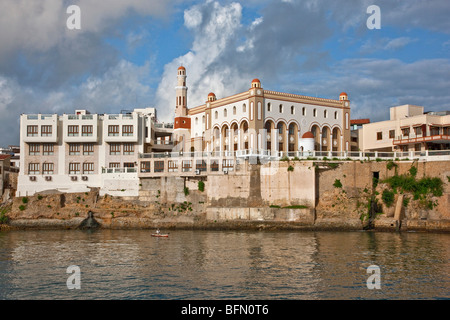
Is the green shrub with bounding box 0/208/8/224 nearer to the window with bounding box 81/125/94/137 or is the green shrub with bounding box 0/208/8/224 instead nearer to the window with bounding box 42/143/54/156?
the window with bounding box 42/143/54/156

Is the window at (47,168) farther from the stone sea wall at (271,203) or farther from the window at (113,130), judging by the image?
the window at (113,130)

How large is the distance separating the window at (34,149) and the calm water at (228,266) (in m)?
20.8

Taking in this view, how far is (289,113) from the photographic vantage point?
70.1 metres

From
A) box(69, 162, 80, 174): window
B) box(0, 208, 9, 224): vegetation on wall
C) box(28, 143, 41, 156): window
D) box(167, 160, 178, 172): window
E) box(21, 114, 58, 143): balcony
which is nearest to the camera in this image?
box(0, 208, 9, 224): vegetation on wall

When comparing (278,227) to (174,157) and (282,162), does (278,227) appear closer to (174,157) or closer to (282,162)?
(282,162)

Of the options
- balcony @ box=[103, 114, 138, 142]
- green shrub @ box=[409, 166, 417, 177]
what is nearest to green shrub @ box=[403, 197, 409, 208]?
green shrub @ box=[409, 166, 417, 177]

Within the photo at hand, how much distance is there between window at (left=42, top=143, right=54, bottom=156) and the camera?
70.0 metres

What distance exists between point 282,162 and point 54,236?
88.3ft

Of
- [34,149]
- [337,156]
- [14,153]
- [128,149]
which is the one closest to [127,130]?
[128,149]

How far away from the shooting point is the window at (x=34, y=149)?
7000cm

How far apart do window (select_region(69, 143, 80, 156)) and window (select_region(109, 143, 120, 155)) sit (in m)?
4.51


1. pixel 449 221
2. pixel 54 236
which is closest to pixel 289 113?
pixel 449 221

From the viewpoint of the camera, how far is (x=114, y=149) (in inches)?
2746

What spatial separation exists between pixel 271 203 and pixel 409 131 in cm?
2556
